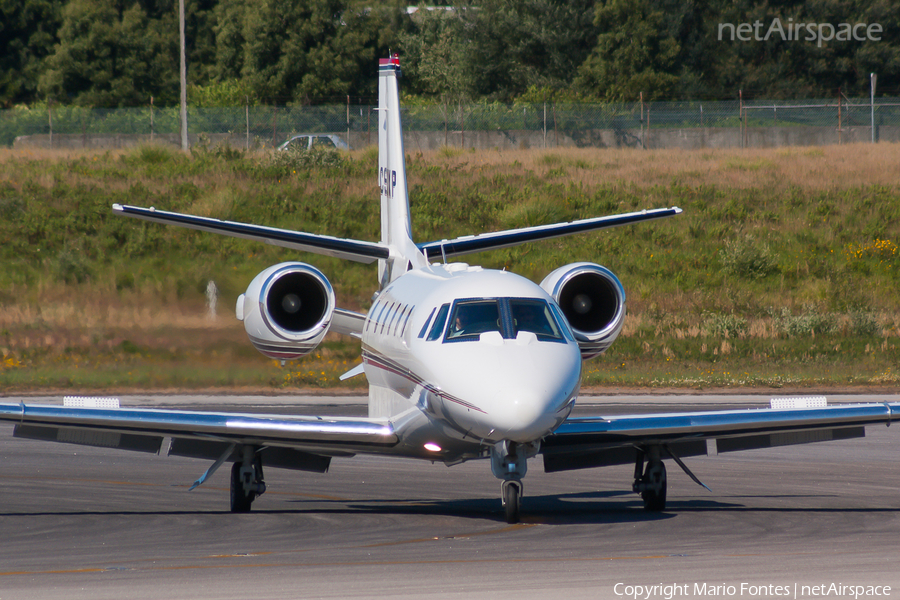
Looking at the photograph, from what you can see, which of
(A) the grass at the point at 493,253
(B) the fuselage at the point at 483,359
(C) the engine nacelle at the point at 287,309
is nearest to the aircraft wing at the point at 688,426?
(B) the fuselage at the point at 483,359

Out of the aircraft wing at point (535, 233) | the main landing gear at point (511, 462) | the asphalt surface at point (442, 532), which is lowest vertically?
the asphalt surface at point (442, 532)

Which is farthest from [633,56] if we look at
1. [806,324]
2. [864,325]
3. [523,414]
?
[523,414]

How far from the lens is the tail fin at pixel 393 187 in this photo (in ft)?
56.9

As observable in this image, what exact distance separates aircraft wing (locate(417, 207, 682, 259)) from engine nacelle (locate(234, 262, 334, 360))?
6.57ft

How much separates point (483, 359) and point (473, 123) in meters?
45.5

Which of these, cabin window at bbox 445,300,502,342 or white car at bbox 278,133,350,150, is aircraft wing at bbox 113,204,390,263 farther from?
white car at bbox 278,133,350,150

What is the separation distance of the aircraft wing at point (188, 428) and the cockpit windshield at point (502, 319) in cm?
171

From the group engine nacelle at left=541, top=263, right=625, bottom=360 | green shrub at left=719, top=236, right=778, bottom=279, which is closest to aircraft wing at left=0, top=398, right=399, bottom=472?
engine nacelle at left=541, top=263, right=625, bottom=360

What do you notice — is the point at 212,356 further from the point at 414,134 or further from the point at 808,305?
the point at 414,134

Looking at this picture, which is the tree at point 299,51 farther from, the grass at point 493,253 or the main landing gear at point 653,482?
the main landing gear at point 653,482

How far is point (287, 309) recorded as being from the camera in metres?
15.2

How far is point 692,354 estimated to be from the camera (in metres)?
35.2

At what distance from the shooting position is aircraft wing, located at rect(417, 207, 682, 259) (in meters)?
15.8

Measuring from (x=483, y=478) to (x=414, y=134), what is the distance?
39853mm
